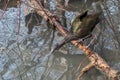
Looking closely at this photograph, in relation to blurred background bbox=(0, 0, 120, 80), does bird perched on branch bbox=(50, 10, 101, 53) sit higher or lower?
higher

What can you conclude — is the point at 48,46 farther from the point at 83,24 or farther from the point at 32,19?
the point at 83,24

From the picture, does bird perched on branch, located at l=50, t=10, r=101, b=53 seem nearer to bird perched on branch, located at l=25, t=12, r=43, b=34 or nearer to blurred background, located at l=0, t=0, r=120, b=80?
blurred background, located at l=0, t=0, r=120, b=80

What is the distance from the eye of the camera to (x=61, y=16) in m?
4.36

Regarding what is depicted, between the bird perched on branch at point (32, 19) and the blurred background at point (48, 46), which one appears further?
the bird perched on branch at point (32, 19)

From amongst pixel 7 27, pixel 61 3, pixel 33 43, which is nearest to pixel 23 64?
pixel 33 43

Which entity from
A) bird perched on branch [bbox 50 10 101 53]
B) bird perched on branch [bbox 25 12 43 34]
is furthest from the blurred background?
bird perched on branch [bbox 50 10 101 53]

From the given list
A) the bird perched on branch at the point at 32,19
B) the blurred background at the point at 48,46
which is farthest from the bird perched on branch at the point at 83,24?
the bird perched on branch at the point at 32,19

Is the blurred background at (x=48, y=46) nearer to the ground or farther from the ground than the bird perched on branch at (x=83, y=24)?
nearer to the ground

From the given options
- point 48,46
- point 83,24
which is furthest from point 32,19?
point 83,24

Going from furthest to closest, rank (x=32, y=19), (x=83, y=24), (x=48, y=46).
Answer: (x=32, y=19) → (x=48, y=46) → (x=83, y=24)

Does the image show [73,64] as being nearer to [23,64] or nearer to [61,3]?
[23,64]

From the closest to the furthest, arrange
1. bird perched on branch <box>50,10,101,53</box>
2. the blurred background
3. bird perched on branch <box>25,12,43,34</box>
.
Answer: bird perched on branch <box>50,10,101,53</box> → the blurred background → bird perched on branch <box>25,12,43,34</box>

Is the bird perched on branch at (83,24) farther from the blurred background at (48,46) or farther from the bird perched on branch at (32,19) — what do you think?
the bird perched on branch at (32,19)

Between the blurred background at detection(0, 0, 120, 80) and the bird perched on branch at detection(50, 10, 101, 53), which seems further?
the blurred background at detection(0, 0, 120, 80)
